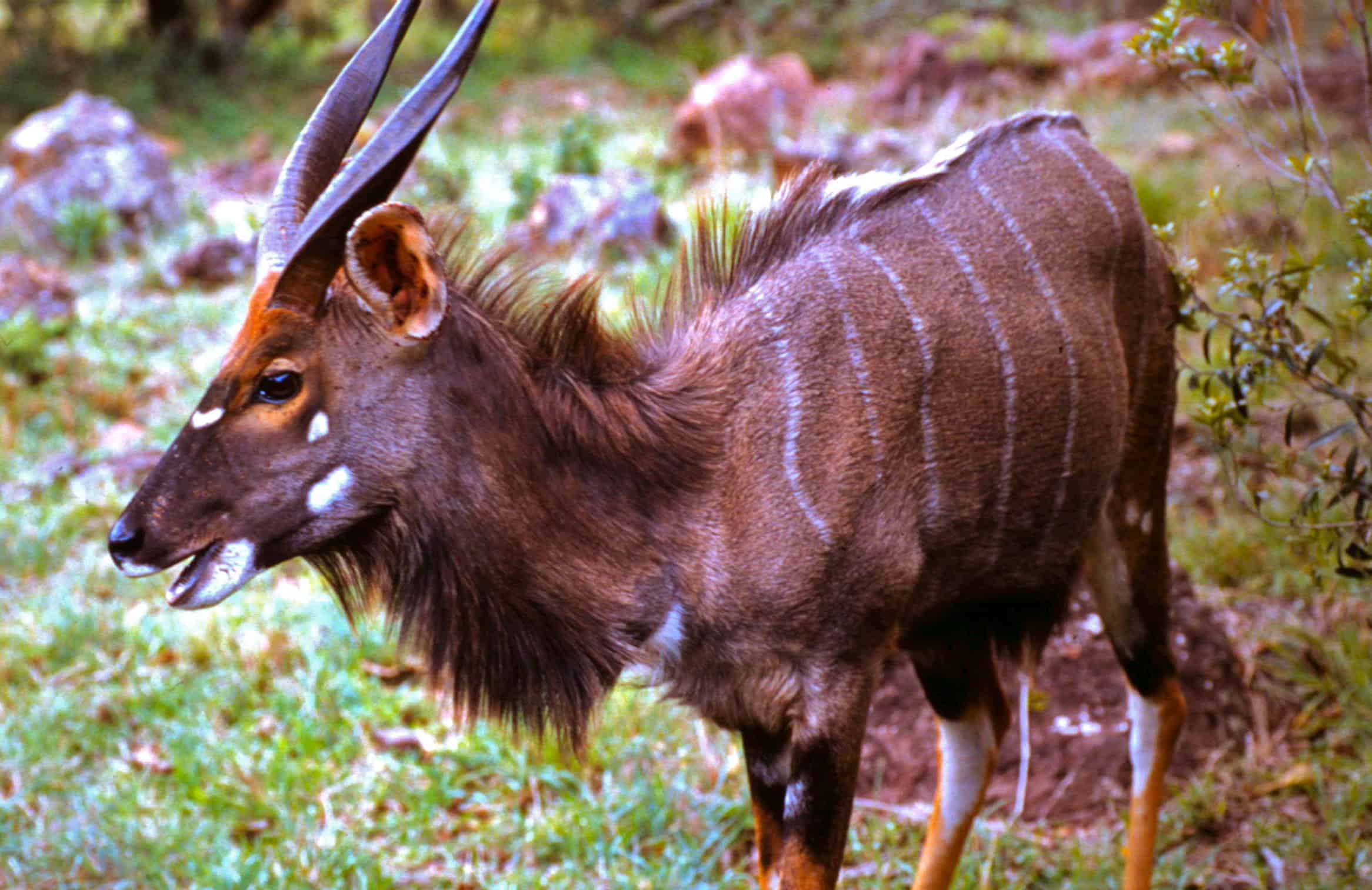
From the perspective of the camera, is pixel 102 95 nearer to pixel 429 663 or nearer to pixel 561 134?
pixel 561 134

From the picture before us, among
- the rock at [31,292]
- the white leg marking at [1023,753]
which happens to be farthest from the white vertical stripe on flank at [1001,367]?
the rock at [31,292]

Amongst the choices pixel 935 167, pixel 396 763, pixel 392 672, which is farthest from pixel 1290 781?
pixel 392 672

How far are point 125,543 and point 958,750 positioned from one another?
1957 mm

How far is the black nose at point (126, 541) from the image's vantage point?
219 centimetres

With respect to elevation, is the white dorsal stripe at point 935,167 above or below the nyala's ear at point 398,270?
below

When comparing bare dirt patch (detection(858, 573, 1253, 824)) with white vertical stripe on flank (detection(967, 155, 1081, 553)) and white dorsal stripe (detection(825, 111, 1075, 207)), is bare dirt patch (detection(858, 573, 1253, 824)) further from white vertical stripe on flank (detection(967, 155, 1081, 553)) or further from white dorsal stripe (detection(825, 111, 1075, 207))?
white dorsal stripe (detection(825, 111, 1075, 207))

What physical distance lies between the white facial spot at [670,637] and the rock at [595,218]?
4256 mm

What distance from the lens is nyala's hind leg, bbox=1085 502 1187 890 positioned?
130 inches

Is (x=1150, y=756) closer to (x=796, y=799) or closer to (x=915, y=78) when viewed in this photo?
(x=796, y=799)

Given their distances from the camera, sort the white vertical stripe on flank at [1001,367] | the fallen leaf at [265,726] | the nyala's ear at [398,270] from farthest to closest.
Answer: the fallen leaf at [265,726] → the white vertical stripe on flank at [1001,367] → the nyala's ear at [398,270]

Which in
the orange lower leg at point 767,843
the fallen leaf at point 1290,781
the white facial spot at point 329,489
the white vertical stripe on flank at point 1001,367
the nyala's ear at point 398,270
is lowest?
the fallen leaf at point 1290,781

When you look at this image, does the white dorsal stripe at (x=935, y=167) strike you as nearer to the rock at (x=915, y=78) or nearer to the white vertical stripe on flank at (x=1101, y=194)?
the white vertical stripe on flank at (x=1101, y=194)

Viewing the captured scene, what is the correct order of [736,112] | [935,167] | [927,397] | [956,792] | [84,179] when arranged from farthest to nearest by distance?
1. [736,112]
2. [84,179]
3. [956,792]
4. [935,167]
5. [927,397]

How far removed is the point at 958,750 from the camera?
3320 mm
